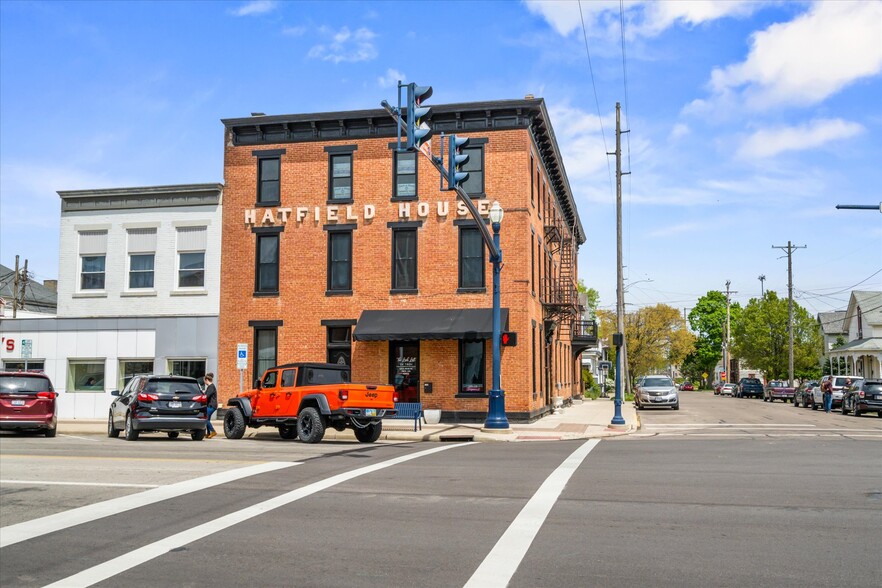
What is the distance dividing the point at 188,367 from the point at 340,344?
19.8 feet

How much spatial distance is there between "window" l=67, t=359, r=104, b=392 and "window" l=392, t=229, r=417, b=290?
11884mm

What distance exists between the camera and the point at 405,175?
93.2 feet

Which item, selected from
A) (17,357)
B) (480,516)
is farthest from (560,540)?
(17,357)

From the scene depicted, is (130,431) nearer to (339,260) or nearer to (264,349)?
(264,349)

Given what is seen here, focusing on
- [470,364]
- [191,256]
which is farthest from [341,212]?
[470,364]

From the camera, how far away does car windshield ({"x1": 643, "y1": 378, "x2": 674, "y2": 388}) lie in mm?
41469

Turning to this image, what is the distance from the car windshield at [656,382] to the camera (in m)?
41.5

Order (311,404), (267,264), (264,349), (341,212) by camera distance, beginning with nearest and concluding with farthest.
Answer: (311,404) → (341,212) → (264,349) → (267,264)

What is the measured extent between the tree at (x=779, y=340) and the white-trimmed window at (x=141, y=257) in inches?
2302

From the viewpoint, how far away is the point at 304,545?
7.63 m

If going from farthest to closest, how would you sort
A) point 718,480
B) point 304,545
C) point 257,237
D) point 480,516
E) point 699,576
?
1. point 257,237
2. point 718,480
3. point 480,516
4. point 304,545
5. point 699,576

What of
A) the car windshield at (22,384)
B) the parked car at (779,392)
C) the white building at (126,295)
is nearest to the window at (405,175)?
the white building at (126,295)

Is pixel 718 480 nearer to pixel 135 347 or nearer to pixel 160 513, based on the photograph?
pixel 160 513

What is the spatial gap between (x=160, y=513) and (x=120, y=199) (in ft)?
78.6
